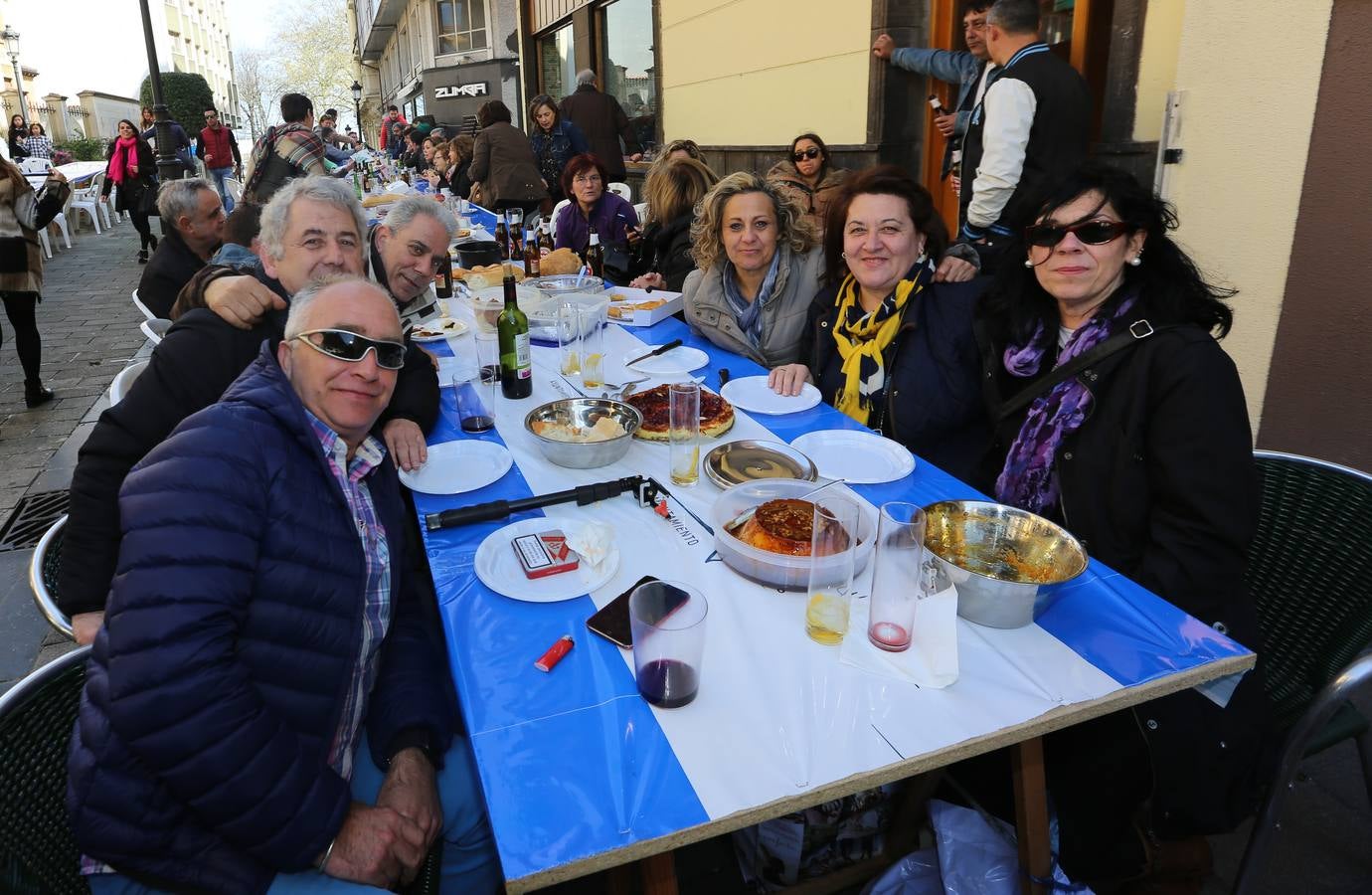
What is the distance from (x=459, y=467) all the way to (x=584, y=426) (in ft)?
1.32

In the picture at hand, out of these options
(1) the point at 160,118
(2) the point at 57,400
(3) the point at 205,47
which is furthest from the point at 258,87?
(2) the point at 57,400

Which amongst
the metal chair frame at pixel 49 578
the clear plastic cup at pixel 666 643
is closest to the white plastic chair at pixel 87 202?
the metal chair frame at pixel 49 578

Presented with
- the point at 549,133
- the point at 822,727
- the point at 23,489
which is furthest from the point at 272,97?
the point at 822,727

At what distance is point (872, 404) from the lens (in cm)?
276

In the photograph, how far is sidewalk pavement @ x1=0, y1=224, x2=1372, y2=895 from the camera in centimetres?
202

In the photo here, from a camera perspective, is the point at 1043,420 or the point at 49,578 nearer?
the point at 49,578

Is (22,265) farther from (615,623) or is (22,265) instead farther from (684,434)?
(615,623)

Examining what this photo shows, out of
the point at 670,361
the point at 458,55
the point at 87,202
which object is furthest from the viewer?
the point at 458,55

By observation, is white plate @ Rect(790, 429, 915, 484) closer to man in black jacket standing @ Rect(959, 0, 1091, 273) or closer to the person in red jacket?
man in black jacket standing @ Rect(959, 0, 1091, 273)

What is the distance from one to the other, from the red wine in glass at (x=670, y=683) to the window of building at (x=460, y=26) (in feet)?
93.3

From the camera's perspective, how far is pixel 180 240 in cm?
420

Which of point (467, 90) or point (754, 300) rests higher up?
point (467, 90)

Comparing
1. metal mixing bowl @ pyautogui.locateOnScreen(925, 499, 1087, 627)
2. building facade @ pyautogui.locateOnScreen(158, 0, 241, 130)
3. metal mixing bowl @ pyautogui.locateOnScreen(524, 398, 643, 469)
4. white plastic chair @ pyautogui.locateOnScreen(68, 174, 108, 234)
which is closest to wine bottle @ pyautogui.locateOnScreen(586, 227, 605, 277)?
metal mixing bowl @ pyautogui.locateOnScreen(524, 398, 643, 469)

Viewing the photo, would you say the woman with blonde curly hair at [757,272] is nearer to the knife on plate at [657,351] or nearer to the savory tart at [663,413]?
the knife on plate at [657,351]
